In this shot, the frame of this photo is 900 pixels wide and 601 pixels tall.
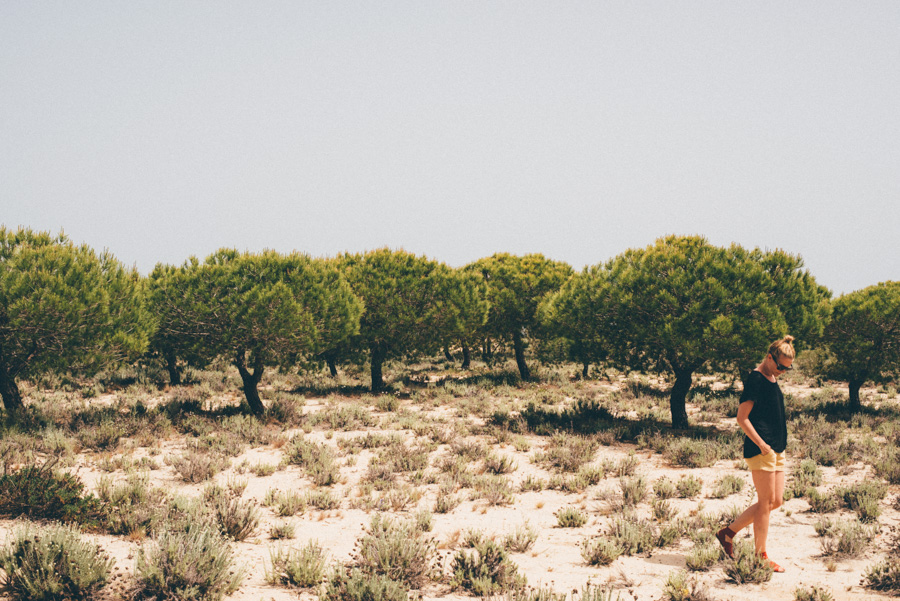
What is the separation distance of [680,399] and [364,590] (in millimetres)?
13830

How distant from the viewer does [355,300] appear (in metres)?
19.1

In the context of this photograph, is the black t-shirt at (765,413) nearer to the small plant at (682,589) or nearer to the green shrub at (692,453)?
the small plant at (682,589)

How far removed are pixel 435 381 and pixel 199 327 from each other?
44.6 ft

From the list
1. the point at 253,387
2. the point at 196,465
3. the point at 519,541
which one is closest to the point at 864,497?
the point at 519,541

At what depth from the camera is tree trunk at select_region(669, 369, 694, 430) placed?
1598cm

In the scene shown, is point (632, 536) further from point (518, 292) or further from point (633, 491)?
point (518, 292)

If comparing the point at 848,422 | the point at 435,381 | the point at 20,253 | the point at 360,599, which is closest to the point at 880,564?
the point at 360,599

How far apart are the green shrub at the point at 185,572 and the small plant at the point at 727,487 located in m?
8.47

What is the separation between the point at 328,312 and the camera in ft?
57.1

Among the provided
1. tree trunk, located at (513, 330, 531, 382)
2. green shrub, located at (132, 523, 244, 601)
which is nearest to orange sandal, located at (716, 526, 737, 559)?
green shrub, located at (132, 523, 244, 601)

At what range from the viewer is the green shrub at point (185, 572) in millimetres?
4785

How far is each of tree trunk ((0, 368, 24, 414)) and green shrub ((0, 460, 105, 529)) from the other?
31.8 feet

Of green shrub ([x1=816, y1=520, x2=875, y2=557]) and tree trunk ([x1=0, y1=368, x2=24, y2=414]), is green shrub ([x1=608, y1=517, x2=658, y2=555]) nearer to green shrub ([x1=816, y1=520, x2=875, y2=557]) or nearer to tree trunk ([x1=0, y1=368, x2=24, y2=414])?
green shrub ([x1=816, y1=520, x2=875, y2=557])

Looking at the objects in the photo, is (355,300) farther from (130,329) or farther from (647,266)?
(647,266)
